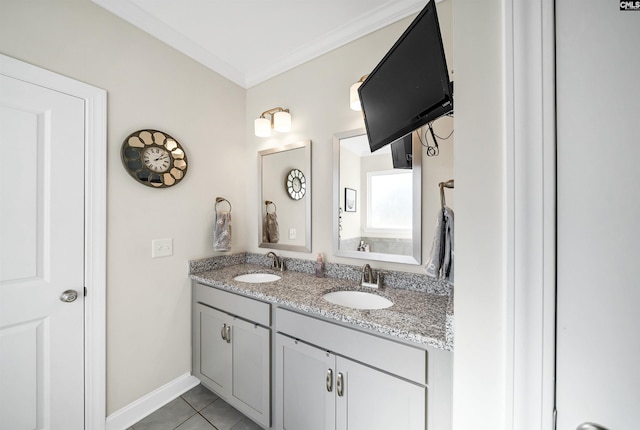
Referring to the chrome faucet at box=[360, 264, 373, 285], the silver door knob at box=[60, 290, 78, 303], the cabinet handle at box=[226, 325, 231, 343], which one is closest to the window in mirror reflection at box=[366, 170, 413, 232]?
the chrome faucet at box=[360, 264, 373, 285]

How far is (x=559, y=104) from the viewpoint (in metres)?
0.51

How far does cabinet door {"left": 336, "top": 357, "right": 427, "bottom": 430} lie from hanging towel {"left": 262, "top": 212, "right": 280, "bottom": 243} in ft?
3.94

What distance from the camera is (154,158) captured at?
1.64 m

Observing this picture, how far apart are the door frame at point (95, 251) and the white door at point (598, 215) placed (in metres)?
2.02

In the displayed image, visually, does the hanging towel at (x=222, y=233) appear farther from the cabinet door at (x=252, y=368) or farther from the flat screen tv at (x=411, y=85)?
the flat screen tv at (x=411, y=85)

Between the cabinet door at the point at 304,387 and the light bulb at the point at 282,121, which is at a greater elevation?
the light bulb at the point at 282,121

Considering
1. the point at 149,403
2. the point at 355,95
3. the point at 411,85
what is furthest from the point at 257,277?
the point at 411,85

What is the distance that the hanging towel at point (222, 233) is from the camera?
1.96 m

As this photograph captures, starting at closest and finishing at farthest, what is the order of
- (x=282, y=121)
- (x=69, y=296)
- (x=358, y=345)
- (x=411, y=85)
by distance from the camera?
(x=411, y=85) → (x=358, y=345) → (x=69, y=296) → (x=282, y=121)

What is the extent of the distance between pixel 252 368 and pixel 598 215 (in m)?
1.66

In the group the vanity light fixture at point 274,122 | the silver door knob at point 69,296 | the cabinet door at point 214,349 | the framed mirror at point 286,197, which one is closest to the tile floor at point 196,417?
the cabinet door at point 214,349

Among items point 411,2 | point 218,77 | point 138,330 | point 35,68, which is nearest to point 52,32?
point 35,68

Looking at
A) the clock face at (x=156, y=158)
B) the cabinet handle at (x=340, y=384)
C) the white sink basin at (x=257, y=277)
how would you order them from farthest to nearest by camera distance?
the white sink basin at (x=257, y=277)
the clock face at (x=156, y=158)
the cabinet handle at (x=340, y=384)

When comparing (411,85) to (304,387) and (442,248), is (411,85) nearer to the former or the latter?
(442,248)
